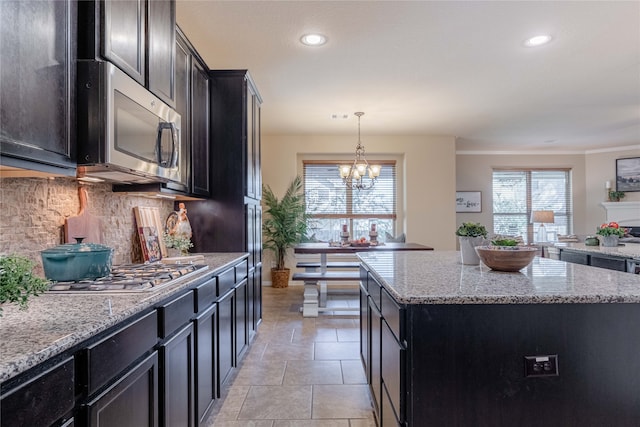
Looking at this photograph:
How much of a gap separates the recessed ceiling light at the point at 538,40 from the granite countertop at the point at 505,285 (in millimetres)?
1952

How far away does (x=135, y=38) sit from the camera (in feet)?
5.52

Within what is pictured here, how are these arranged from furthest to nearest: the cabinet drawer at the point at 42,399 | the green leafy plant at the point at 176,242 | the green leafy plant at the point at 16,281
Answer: the green leafy plant at the point at 176,242
the green leafy plant at the point at 16,281
the cabinet drawer at the point at 42,399

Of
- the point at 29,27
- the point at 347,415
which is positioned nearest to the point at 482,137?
the point at 347,415

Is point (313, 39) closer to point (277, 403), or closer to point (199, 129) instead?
point (199, 129)

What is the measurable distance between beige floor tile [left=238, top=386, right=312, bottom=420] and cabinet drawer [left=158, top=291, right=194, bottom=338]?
2.99 ft

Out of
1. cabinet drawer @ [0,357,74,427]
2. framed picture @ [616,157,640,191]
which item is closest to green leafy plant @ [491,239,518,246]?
cabinet drawer @ [0,357,74,427]

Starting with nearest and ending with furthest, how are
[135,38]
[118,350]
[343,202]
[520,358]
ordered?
1. [118,350]
2. [520,358]
3. [135,38]
4. [343,202]

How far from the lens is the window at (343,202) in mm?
6699

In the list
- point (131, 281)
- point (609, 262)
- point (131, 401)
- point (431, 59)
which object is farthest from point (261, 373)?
point (609, 262)

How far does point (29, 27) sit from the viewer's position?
1.15m

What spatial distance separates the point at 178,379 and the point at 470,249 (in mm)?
1692

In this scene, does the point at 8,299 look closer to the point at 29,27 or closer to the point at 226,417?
the point at 29,27

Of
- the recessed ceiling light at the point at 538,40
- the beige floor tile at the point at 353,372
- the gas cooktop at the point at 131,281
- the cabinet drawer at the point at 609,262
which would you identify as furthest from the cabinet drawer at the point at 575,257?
the gas cooktop at the point at 131,281

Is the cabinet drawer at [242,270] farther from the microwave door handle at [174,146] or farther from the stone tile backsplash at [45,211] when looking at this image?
the microwave door handle at [174,146]
